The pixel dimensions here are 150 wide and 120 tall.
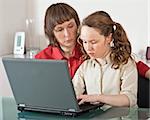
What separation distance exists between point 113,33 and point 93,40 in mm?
126

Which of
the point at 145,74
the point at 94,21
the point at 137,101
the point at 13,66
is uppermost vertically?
the point at 94,21

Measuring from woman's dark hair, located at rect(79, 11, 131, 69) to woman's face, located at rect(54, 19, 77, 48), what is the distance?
1.01 ft

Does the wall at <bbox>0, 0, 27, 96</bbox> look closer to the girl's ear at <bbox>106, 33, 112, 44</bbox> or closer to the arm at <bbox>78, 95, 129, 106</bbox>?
the girl's ear at <bbox>106, 33, 112, 44</bbox>

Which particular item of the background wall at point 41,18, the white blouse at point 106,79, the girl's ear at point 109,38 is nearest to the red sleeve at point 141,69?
the white blouse at point 106,79

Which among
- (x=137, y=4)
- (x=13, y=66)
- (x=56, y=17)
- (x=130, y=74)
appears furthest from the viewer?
(x=137, y=4)

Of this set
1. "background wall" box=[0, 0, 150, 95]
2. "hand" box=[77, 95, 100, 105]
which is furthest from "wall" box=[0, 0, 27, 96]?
"hand" box=[77, 95, 100, 105]

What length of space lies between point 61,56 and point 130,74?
538 mm

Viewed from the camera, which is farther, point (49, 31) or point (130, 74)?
point (49, 31)

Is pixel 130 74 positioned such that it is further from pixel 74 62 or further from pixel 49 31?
pixel 49 31

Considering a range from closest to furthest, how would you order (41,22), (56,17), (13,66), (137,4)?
1. (13,66)
2. (56,17)
3. (137,4)
4. (41,22)

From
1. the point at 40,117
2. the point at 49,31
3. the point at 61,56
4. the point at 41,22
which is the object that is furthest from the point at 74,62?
the point at 41,22

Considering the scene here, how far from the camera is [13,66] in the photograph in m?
1.42

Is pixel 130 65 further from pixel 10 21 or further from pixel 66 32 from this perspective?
pixel 10 21

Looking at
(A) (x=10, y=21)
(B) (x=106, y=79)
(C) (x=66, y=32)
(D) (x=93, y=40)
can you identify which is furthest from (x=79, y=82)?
(A) (x=10, y=21)
